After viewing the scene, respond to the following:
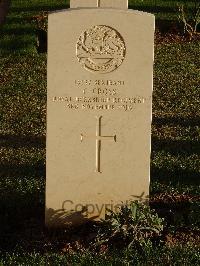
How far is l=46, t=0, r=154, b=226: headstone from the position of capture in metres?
5.04

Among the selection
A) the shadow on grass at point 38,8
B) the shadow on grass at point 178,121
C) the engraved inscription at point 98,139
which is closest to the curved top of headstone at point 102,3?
the engraved inscription at point 98,139

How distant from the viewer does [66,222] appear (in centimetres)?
549

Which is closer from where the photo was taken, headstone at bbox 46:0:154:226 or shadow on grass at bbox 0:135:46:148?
headstone at bbox 46:0:154:226

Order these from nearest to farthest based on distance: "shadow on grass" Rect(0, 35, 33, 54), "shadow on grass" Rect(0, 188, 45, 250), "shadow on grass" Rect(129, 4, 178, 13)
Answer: "shadow on grass" Rect(0, 188, 45, 250)
"shadow on grass" Rect(0, 35, 33, 54)
"shadow on grass" Rect(129, 4, 178, 13)

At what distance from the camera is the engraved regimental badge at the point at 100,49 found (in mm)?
5059

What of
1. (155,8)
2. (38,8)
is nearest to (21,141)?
(38,8)

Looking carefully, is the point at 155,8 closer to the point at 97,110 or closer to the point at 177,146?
the point at 177,146

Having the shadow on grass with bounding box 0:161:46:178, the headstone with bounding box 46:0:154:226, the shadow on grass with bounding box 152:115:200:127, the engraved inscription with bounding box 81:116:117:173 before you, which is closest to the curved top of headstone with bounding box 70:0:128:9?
the headstone with bounding box 46:0:154:226

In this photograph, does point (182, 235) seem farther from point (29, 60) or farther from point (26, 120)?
point (29, 60)

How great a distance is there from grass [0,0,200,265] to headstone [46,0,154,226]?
0.40 m

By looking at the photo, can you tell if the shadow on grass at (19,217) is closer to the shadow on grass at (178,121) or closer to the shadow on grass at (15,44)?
the shadow on grass at (178,121)

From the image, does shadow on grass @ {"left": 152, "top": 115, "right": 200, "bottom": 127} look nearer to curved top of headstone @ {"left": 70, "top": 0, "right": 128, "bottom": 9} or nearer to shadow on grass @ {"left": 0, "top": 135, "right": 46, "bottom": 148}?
shadow on grass @ {"left": 0, "top": 135, "right": 46, "bottom": 148}

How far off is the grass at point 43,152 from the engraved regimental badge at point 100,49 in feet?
4.53

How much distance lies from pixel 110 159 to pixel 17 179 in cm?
168
